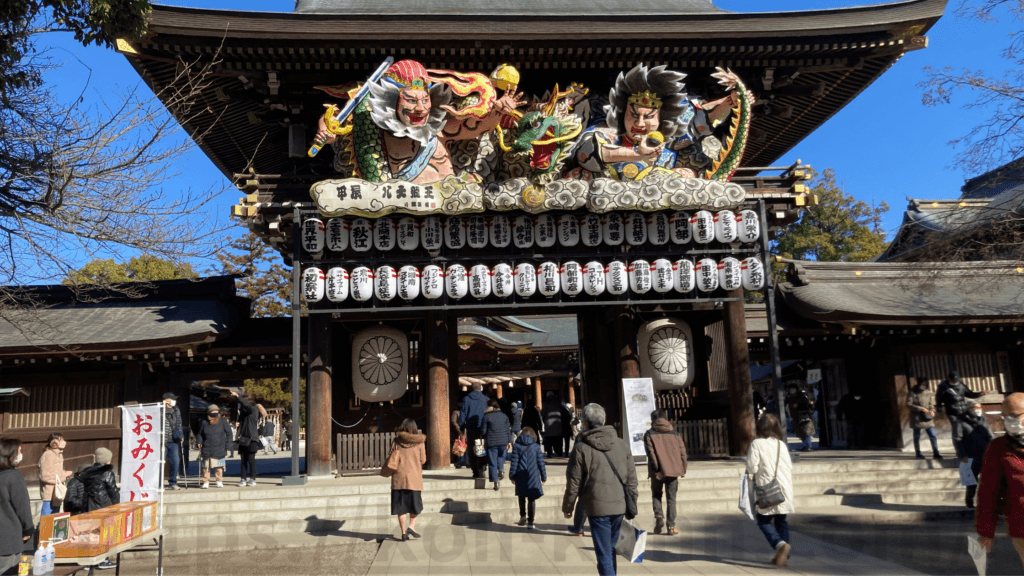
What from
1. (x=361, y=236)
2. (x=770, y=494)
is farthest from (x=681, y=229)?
(x=770, y=494)

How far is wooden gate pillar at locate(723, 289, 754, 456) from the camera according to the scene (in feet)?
46.8

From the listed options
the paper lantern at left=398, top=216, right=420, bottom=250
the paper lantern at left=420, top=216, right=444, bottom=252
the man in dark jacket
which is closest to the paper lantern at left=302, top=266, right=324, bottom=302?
the paper lantern at left=398, top=216, right=420, bottom=250

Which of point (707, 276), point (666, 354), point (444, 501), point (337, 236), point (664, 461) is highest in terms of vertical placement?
point (337, 236)

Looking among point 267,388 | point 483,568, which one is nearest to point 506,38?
point 483,568

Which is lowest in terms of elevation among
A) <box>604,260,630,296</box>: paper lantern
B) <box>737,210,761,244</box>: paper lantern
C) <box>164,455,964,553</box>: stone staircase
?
<box>164,455,964,553</box>: stone staircase

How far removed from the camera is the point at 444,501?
11.1 m

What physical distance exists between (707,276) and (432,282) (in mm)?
5498

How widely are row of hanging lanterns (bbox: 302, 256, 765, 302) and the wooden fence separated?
10.00 feet

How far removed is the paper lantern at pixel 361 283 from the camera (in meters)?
13.4

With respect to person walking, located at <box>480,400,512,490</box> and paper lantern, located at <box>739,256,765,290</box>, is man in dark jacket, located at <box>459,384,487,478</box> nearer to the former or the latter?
person walking, located at <box>480,400,512,490</box>

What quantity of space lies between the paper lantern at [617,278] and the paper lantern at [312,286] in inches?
222

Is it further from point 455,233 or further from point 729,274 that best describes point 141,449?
point 729,274

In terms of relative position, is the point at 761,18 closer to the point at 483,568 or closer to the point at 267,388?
the point at 483,568

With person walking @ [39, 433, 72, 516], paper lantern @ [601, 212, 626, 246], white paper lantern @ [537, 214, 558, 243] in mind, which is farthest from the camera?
paper lantern @ [601, 212, 626, 246]
